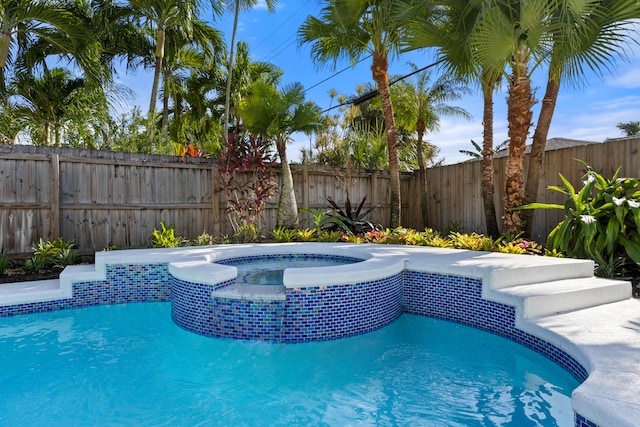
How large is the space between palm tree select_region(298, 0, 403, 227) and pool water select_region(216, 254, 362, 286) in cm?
295

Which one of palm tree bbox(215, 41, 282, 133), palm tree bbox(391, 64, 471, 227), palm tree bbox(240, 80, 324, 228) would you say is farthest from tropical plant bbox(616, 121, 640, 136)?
palm tree bbox(240, 80, 324, 228)

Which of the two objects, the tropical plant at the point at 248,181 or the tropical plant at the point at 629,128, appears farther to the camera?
the tropical plant at the point at 629,128

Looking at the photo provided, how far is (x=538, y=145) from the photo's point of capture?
6480 mm

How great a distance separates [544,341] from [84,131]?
10.8 metres

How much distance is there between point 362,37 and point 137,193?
5.35 metres

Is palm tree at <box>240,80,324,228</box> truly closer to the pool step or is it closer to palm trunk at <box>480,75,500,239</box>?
palm trunk at <box>480,75,500,239</box>

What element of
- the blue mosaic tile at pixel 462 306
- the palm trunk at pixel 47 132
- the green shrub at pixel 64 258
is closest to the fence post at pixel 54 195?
the green shrub at pixel 64 258

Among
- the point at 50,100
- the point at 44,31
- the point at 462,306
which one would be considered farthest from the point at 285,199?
the point at 50,100

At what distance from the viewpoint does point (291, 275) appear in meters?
3.61

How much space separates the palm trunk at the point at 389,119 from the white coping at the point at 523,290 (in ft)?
8.64

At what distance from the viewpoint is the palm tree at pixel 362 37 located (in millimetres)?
7285

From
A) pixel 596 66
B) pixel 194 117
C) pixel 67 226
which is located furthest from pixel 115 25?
pixel 596 66

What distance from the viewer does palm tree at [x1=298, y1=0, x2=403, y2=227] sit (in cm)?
729

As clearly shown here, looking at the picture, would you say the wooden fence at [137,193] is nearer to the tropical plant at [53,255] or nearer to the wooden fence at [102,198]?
the wooden fence at [102,198]
